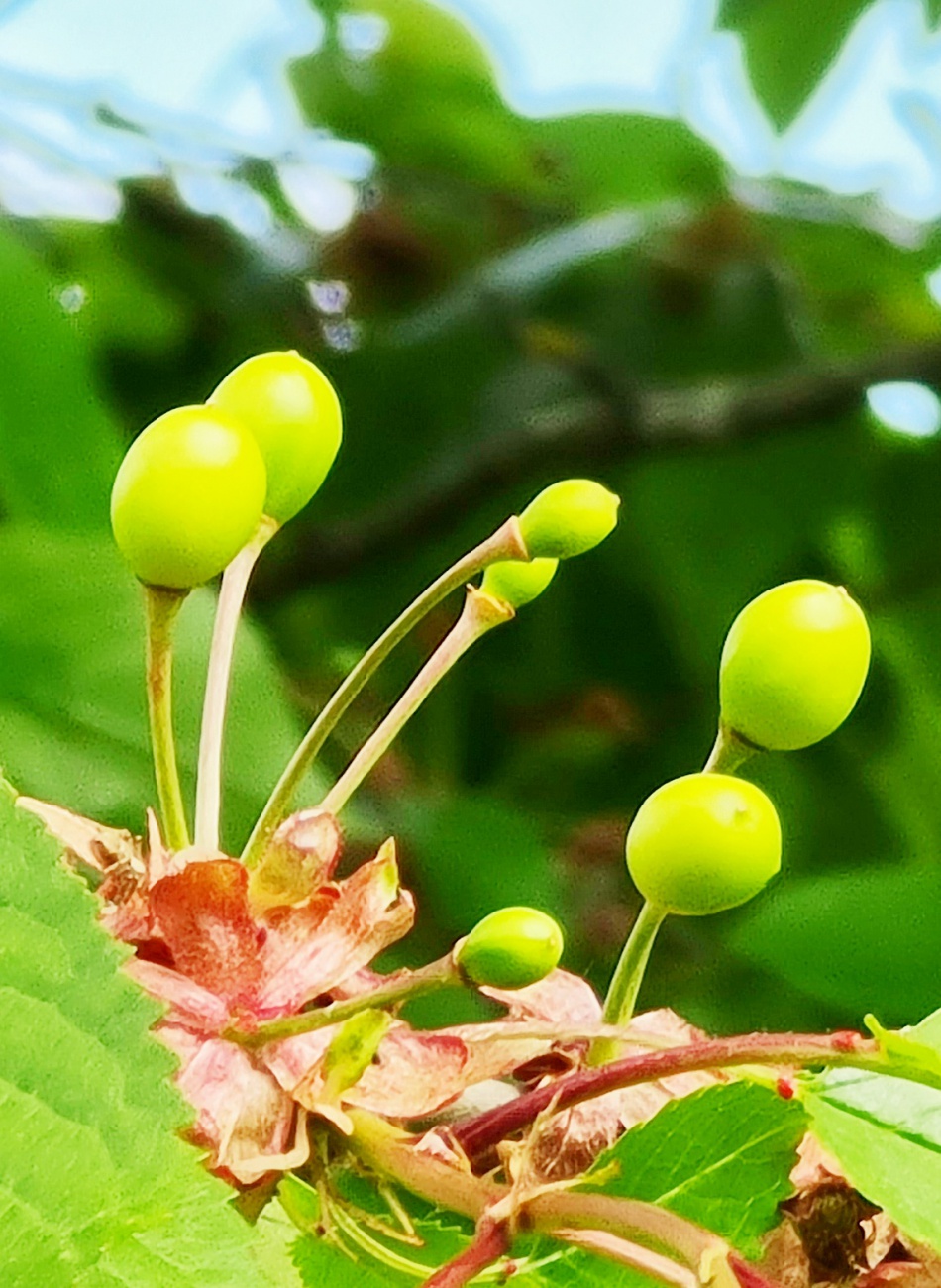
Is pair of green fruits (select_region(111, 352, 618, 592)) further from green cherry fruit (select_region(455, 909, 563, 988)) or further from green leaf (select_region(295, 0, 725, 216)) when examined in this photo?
green leaf (select_region(295, 0, 725, 216))

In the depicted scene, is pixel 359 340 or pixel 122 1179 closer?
pixel 122 1179

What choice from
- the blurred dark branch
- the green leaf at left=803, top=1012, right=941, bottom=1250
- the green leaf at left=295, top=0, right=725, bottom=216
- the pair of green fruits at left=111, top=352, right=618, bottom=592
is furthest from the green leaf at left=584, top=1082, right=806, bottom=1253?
the green leaf at left=295, top=0, right=725, bottom=216

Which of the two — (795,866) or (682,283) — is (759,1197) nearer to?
(795,866)

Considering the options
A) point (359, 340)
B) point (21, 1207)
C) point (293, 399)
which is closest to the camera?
point (21, 1207)

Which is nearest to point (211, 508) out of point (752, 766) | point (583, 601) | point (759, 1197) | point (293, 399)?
point (293, 399)

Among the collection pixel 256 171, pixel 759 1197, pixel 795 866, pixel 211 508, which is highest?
pixel 256 171

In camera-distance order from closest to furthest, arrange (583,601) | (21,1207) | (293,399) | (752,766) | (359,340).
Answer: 1. (21,1207)
2. (293,399)
3. (752,766)
4. (583,601)
5. (359,340)

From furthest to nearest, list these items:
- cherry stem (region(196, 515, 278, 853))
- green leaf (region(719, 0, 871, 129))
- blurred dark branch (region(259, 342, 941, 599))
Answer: green leaf (region(719, 0, 871, 129))
blurred dark branch (region(259, 342, 941, 599))
cherry stem (region(196, 515, 278, 853))

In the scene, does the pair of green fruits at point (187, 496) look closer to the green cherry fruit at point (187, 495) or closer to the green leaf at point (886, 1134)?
the green cherry fruit at point (187, 495)
